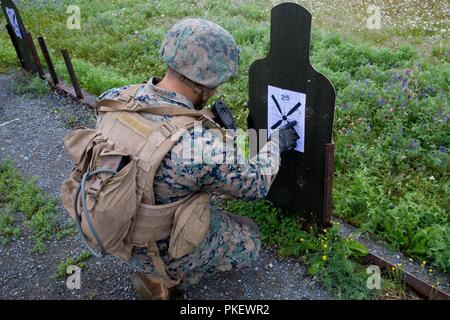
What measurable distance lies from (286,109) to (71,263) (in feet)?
6.59

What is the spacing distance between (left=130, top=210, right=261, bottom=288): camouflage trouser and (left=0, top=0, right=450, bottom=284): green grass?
992 mm

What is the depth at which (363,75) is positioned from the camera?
17.8 feet

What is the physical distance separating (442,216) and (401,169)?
69 centimetres

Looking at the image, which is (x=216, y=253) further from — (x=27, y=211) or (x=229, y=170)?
(x=27, y=211)

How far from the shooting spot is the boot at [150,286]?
2871mm

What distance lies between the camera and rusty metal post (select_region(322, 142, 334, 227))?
2913mm

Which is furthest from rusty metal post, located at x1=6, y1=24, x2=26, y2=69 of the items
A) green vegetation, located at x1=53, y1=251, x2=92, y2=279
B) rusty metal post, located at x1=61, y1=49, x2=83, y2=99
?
green vegetation, located at x1=53, y1=251, x2=92, y2=279

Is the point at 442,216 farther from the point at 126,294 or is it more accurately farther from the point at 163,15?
the point at 163,15

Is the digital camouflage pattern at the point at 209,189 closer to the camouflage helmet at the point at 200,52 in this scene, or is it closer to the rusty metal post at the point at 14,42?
the camouflage helmet at the point at 200,52

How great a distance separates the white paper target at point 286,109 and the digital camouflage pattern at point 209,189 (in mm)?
429

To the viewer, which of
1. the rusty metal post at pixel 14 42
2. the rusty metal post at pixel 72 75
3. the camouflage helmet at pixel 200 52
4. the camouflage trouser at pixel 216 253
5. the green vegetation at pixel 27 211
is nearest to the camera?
the camouflage helmet at pixel 200 52

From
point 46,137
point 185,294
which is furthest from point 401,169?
point 46,137

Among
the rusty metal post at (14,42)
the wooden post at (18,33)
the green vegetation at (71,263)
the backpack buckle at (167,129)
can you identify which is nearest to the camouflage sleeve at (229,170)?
the backpack buckle at (167,129)

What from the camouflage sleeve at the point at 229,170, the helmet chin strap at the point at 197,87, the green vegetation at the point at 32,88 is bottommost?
the green vegetation at the point at 32,88
